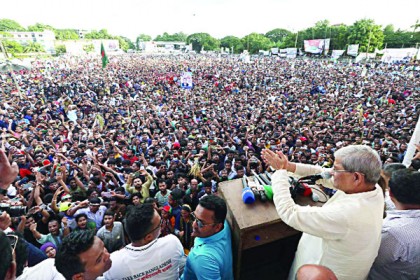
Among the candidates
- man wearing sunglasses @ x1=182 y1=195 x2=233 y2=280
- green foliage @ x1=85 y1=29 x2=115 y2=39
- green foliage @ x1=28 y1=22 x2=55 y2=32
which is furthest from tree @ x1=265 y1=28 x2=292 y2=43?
man wearing sunglasses @ x1=182 y1=195 x2=233 y2=280

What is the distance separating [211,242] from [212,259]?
110 millimetres

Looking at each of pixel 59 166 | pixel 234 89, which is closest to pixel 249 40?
pixel 234 89

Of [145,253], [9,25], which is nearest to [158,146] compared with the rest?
[145,253]

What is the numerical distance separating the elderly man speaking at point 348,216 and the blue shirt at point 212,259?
52cm

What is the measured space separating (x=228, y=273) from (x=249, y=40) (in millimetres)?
62111

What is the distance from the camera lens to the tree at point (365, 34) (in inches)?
1505

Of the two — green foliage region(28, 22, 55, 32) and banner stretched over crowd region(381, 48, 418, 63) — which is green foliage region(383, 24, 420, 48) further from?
green foliage region(28, 22, 55, 32)

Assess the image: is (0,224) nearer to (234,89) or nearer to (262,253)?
(262,253)

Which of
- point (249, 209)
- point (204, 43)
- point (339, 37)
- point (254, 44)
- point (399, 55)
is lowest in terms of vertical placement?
point (249, 209)

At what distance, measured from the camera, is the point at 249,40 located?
5756 centimetres

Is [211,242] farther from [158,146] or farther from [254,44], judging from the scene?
[254,44]

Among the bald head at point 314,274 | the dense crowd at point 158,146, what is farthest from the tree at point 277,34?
the bald head at point 314,274

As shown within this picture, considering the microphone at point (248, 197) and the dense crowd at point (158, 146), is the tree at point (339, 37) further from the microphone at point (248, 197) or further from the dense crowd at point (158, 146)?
the microphone at point (248, 197)

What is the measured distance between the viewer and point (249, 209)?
63.5 inches
